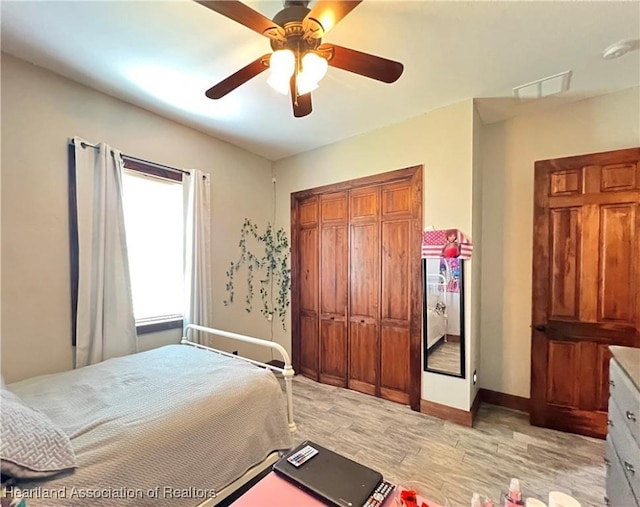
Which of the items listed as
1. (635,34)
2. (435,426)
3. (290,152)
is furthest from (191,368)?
(635,34)

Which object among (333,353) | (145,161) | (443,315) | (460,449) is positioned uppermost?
(145,161)

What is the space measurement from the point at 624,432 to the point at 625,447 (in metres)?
0.06

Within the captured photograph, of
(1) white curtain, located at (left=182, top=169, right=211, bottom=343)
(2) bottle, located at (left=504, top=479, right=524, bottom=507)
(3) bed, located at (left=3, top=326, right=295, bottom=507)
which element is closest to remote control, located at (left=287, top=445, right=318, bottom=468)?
(3) bed, located at (left=3, top=326, right=295, bottom=507)

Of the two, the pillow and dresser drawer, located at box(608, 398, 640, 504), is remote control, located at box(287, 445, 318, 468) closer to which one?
the pillow

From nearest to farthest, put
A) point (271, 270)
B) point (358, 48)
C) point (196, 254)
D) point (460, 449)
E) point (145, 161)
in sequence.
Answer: point (358, 48) → point (460, 449) → point (145, 161) → point (196, 254) → point (271, 270)

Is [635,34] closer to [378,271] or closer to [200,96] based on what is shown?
[378,271]

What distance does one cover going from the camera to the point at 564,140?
103 inches

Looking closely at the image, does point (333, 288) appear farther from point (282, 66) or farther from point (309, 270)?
point (282, 66)

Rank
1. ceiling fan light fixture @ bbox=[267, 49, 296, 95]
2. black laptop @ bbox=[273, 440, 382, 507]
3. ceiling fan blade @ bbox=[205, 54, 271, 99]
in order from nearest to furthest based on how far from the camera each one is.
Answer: black laptop @ bbox=[273, 440, 382, 507]
ceiling fan light fixture @ bbox=[267, 49, 296, 95]
ceiling fan blade @ bbox=[205, 54, 271, 99]

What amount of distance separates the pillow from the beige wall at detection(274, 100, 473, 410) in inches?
101

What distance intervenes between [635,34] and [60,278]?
13.3 ft

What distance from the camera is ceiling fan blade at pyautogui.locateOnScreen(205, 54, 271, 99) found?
155 cm

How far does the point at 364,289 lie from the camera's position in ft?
10.4

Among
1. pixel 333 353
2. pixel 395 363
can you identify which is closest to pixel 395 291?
pixel 395 363
